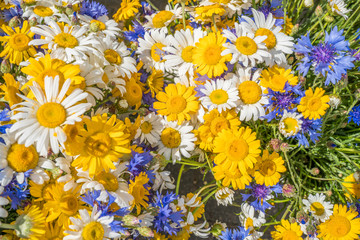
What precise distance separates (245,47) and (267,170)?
0.57 m

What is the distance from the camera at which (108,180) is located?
1.27 m

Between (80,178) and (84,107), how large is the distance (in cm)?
33

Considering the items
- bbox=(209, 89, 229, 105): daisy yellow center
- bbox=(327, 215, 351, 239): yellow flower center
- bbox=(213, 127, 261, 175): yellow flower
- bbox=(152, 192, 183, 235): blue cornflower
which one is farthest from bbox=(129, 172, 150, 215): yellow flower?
bbox=(327, 215, 351, 239): yellow flower center

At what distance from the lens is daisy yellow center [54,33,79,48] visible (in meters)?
1.29

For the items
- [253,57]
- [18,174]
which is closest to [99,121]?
[18,174]

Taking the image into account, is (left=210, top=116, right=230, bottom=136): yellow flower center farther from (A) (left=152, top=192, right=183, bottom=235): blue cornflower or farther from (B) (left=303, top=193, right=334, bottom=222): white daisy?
(B) (left=303, top=193, right=334, bottom=222): white daisy

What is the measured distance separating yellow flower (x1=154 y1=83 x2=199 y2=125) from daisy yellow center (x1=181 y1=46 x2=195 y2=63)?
12cm

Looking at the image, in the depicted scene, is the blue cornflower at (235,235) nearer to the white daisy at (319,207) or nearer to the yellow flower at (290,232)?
the yellow flower at (290,232)

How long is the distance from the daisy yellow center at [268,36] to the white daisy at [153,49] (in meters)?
0.46

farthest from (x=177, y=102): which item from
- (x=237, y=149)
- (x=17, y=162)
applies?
(x=17, y=162)

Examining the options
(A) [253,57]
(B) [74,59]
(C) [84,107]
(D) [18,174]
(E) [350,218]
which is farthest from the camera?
(E) [350,218]

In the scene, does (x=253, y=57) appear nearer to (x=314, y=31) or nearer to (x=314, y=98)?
(x=314, y=98)

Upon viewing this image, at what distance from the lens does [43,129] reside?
1.08m

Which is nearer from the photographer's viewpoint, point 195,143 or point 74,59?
point 74,59
